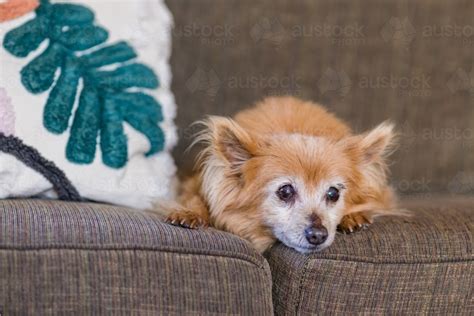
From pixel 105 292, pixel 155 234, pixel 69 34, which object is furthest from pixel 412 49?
pixel 105 292

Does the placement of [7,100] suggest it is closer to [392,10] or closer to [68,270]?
[68,270]

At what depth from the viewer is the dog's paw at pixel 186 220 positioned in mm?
1962

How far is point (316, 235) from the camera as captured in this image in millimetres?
1992

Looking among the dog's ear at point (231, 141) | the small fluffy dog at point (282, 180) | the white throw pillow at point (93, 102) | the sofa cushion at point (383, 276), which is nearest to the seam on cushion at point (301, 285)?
the sofa cushion at point (383, 276)

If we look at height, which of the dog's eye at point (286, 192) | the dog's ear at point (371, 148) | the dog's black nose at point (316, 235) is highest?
the dog's ear at point (371, 148)

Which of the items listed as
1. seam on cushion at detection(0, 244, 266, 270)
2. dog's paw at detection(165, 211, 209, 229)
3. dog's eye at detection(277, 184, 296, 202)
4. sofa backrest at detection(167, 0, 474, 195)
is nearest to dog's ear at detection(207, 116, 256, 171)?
dog's eye at detection(277, 184, 296, 202)

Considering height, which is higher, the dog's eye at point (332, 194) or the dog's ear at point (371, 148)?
the dog's ear at point (371, 148)

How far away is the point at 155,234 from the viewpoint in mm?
1801

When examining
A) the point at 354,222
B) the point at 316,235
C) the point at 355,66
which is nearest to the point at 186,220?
the point at 316,235

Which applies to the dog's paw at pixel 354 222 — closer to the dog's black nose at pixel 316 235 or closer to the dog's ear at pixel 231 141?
the dog's black nose at pixel 316 235

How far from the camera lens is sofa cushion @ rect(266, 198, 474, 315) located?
183cm

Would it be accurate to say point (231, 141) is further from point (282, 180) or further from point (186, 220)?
point (186, 220)

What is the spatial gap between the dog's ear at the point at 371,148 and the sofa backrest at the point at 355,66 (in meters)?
0.59

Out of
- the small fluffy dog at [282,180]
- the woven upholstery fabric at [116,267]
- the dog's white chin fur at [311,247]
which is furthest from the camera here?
the small fluffy dog at [282,180]
